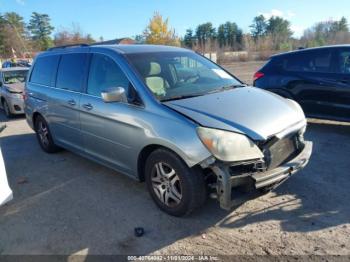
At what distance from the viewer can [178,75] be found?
13.4ft

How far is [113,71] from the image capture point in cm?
403

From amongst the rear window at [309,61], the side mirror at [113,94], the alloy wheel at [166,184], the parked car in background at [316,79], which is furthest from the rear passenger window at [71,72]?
the rear window at [309,61]

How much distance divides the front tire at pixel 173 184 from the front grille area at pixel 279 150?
70 centimetres

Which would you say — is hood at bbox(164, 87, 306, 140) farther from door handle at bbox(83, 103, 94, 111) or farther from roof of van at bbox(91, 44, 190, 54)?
door handle at bbox(83, 103, 94, 111)

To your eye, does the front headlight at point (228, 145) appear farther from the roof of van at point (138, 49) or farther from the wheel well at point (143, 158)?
the roof of van at point (138, 49)

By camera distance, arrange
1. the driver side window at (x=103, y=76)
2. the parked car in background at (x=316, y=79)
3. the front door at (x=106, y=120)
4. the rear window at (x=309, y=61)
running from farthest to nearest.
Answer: the rear window at (x=309, y=61) → the parked car in background at (x=316, y=79) → the driver side window at (x=103, y=76) → the front door at (x=106, y=120)

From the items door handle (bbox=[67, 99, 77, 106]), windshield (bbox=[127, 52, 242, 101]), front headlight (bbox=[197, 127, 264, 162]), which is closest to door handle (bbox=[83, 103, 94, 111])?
door handle (bbox=[67, 99, 77, 106])

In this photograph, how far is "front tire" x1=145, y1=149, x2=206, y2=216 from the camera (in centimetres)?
319

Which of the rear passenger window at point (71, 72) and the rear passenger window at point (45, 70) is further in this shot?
the rear passenger window at point (45, 70)

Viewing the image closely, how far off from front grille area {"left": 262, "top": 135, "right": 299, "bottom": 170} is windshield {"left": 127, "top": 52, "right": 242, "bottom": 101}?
108 centimetres

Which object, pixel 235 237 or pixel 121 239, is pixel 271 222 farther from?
pixel 121 239

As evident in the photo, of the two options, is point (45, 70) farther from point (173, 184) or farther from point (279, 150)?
point (279, 150)

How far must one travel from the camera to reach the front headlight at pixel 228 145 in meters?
2.97

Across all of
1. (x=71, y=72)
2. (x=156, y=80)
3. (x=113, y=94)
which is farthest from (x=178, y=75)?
(x=71, y=72)
